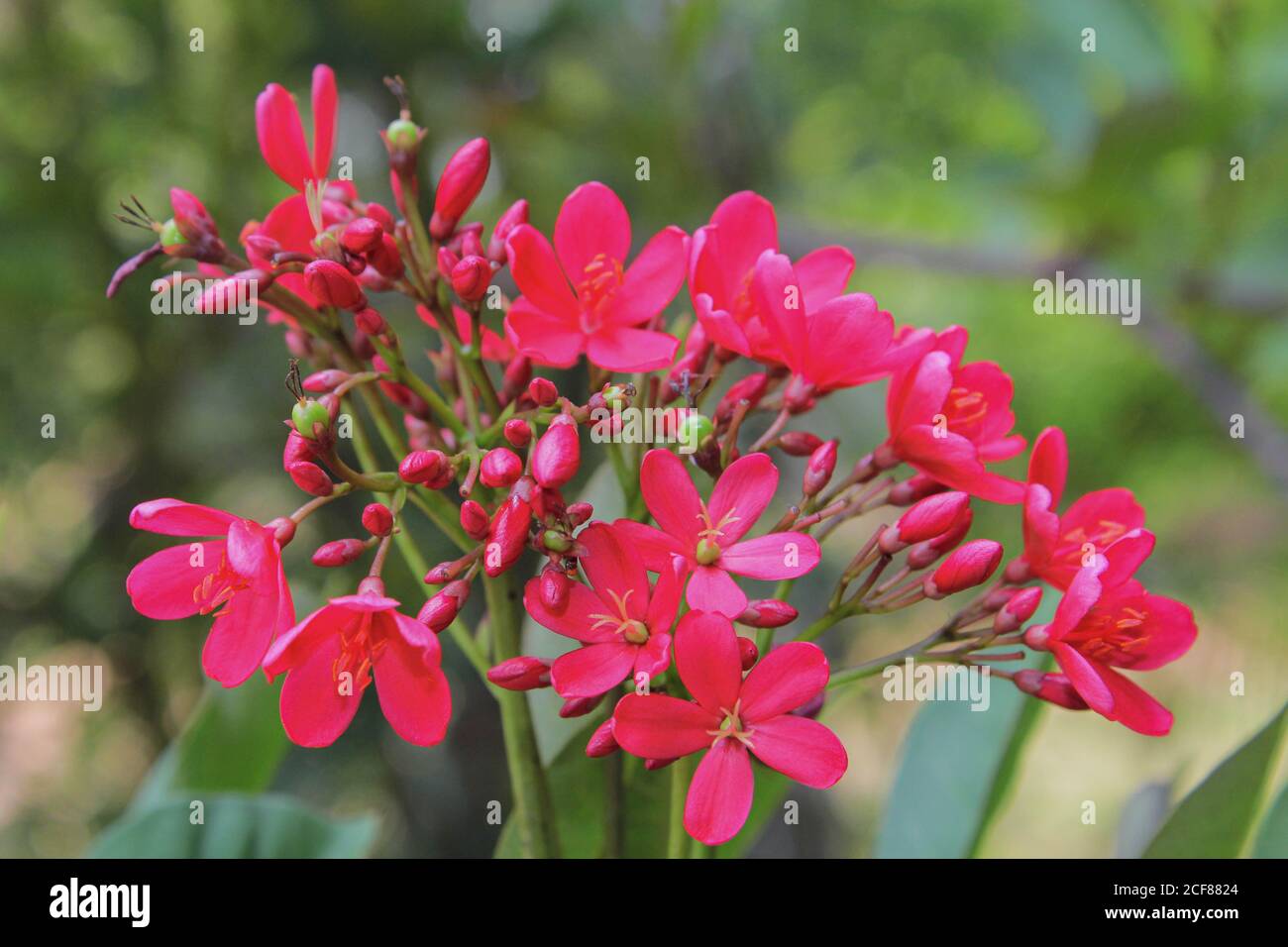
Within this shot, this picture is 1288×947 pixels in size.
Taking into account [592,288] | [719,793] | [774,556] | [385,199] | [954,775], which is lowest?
[954,775]

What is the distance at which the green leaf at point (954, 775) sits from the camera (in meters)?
0.79

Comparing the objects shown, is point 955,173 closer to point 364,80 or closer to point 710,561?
point 364,80

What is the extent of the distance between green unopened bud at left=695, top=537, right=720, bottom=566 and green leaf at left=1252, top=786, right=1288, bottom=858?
377mm

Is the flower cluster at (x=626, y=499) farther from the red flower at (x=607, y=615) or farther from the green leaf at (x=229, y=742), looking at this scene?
the green leaf at (x=229, y=742)

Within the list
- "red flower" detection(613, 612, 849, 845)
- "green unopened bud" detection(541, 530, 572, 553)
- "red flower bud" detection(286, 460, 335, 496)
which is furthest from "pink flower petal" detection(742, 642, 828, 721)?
"red flower bud" detection(286, 460, 335, 496)

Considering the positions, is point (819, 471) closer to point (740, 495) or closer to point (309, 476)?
point (740, 495)

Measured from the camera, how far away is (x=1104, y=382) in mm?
2475

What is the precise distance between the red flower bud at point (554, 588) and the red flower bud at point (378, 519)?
79 mm

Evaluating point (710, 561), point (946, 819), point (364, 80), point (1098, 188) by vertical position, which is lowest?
point (946, 819)

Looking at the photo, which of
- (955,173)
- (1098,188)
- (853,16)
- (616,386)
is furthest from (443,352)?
(853,16)

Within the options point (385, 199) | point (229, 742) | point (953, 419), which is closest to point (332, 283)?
point (953, 419)

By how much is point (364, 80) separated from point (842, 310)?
1.45 m

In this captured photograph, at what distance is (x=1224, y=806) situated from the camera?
1.92 feet

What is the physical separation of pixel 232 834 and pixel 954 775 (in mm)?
521
